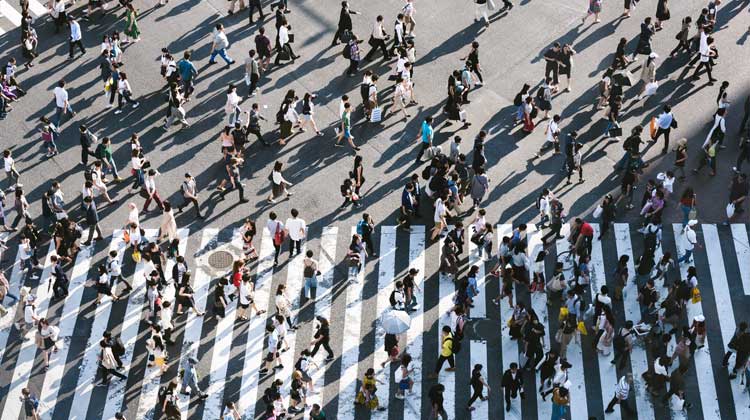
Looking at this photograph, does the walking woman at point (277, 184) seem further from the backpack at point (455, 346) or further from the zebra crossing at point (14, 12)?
the zebra crossing at point (14, 12)

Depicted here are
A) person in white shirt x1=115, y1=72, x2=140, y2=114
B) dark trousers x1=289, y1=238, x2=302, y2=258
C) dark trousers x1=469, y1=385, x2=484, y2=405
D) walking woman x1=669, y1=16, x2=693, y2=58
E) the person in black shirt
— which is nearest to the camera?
dark trousers x1=469, y1=385, x2=484, y2=405

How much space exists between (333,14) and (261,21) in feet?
8.70

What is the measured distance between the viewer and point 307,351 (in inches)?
1064

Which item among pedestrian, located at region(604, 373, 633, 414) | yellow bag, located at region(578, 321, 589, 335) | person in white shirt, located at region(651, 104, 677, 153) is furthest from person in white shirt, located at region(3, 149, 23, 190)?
person in white shirt, located at region(651, 104, 677, 153)

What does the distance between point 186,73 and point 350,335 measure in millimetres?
12269

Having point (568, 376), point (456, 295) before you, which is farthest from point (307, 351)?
point (568, 376)

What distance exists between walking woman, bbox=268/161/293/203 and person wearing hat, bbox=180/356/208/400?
6683mm

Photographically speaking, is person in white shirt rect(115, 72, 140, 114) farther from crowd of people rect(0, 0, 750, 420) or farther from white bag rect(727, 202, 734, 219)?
white bag rect(727, 202, 734, 219)

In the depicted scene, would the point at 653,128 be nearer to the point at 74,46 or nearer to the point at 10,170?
the point at 10,170

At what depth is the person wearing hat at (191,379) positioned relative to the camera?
26.9 m

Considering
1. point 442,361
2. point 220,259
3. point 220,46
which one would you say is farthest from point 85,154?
point 442,361

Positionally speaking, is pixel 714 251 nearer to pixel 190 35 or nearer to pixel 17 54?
pixel 190 35

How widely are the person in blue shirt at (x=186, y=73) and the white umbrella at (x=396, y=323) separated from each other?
13.3 metres

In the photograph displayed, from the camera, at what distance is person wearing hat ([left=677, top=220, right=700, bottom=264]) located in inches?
1168
